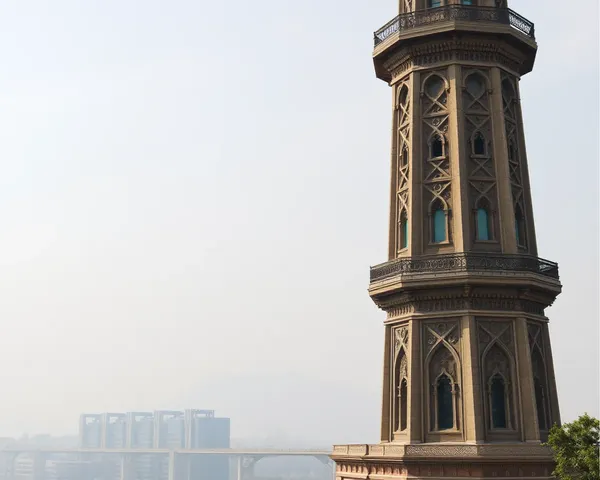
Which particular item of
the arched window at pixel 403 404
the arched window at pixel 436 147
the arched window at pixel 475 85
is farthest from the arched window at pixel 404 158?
the arched window at pixel 403 404

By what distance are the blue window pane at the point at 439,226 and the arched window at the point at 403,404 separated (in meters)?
6.55

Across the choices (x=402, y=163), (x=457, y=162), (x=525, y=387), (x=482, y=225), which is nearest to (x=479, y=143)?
(x=457, y=162)

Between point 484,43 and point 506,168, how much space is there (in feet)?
20.3

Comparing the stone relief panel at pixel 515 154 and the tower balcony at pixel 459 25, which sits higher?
the tower balcony at pixel 459 25

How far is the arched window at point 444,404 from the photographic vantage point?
36.9 m

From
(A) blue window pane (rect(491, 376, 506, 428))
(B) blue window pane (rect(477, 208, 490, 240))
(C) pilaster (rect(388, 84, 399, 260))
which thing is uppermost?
(C) pilaster (rect(388, 84, 399, 260))

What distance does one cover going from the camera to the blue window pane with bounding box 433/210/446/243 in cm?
3938

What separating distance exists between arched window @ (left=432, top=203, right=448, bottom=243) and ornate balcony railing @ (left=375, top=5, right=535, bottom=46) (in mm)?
8937

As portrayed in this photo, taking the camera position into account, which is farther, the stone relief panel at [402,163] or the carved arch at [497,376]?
the stone relief panel at [402,163]

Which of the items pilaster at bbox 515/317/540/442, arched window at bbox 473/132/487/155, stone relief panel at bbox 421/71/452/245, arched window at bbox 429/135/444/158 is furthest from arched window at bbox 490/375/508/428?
arched window at bbox 429/135/444/158

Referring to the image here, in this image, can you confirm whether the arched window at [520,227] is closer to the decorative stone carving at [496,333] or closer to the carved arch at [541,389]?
the decorative stone carving at [496,333]

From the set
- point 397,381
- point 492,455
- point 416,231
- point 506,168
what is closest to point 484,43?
point 506,168

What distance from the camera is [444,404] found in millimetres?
37250

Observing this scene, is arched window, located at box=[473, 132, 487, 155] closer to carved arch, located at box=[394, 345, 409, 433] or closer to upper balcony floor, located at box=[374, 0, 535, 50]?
upper balcony floor, located at box=[374, 0, 535, 50]
